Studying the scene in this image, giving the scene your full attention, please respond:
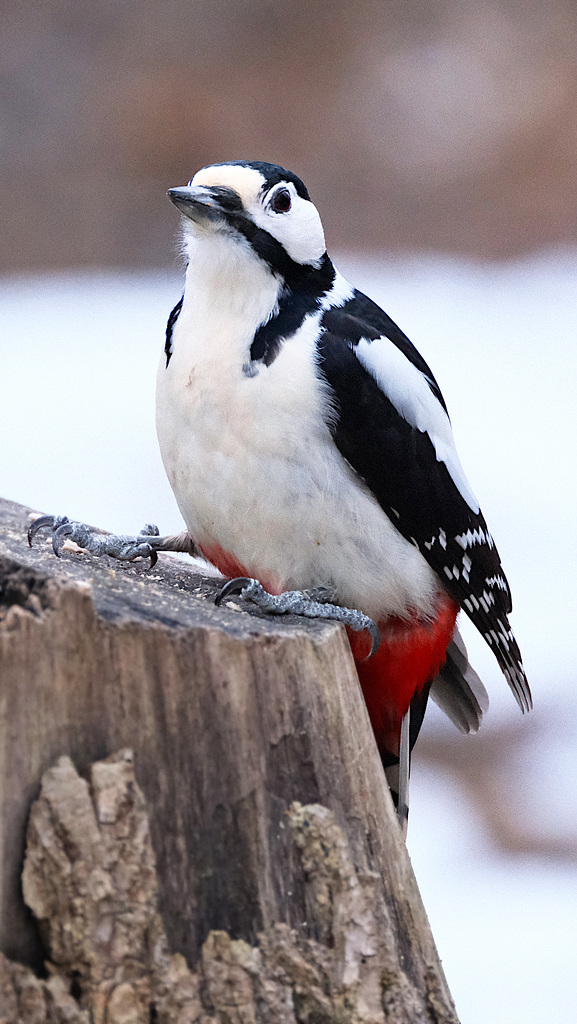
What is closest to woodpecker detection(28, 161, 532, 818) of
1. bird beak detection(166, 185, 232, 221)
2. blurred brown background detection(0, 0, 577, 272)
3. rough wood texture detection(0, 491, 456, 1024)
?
bird beak detection(166, 185, 232, 221)

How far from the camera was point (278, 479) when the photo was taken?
146 cm

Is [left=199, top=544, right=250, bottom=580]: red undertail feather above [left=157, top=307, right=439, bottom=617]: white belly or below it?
below

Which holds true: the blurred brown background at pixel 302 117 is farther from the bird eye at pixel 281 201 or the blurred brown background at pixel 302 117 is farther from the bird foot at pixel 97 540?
the bird foot at pixel 97 540

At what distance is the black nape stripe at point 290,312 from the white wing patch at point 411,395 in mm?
106

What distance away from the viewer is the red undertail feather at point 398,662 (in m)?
1.63

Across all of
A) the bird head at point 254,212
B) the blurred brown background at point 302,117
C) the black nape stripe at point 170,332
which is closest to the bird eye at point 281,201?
the bird head at point 254,212

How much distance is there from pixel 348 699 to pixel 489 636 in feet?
2.09

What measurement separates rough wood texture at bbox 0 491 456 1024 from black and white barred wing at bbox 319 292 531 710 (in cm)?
42

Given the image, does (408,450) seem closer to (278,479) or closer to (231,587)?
(278,479)

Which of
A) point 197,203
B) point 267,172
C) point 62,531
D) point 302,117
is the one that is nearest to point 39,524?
point 62,531

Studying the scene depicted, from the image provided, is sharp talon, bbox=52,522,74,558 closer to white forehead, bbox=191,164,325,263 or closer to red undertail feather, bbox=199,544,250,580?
red undertail feather, bbox=199,544,250,580

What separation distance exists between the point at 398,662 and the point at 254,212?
2.54 ft

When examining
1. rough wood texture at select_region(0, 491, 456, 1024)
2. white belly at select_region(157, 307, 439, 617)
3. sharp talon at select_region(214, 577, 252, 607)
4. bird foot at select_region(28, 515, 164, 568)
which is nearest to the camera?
rough wood texture at select_region(0, 491, 456, 1024)

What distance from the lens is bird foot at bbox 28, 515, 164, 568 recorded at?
1.57 meters
